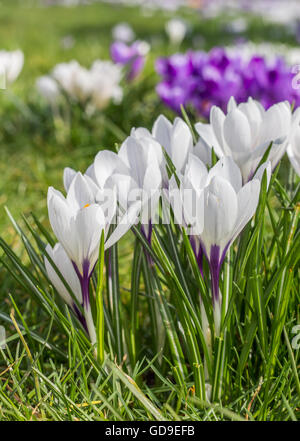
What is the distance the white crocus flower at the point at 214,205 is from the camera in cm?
94

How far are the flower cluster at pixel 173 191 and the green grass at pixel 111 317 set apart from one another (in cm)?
7

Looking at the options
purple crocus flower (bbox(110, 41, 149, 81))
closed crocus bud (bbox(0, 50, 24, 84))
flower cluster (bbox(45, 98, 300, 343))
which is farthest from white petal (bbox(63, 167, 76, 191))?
purple crocus flower (bbox(110, 41, 149, 81))

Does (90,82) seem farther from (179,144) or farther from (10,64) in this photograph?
(179,144)

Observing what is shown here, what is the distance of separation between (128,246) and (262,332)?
1.04m

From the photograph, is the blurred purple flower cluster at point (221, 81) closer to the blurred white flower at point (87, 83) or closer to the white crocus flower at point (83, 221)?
the blurred white flower at point (87, 83)

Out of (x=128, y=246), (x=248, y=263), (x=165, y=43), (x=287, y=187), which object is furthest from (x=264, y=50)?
(x=248, y=263)

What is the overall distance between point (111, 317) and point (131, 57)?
2535 mm

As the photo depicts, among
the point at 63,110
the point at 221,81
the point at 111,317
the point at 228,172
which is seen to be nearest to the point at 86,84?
the point at 63,110

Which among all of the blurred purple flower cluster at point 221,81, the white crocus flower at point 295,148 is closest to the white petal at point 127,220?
the white crocus flower at point 295,148

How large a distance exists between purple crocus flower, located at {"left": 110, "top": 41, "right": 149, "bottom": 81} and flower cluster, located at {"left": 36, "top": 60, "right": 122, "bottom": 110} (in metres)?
0.44

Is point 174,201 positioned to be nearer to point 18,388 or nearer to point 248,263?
point 248,263

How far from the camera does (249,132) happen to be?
111 cm

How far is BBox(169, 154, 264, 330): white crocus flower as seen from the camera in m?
0.94

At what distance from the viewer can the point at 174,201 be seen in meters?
0.99
